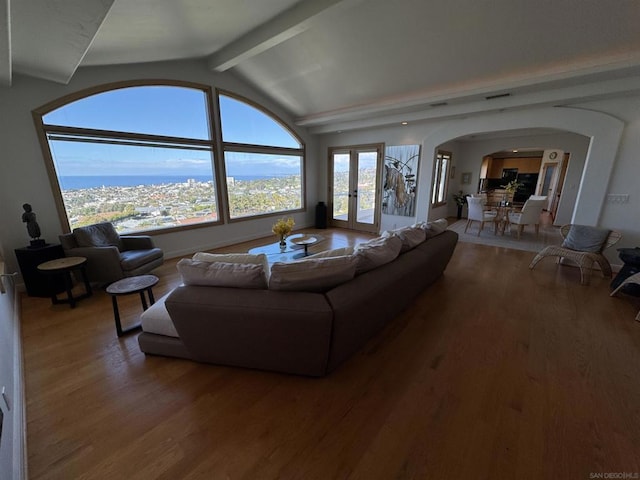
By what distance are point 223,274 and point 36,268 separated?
2.92 m

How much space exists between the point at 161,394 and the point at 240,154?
4725mm

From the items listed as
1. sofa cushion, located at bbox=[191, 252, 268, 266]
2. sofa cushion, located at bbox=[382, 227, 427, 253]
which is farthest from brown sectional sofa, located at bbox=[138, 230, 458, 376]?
sofa cushion, located at bbox=[382, 227, 427, 253]

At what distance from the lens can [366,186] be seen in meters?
6.64

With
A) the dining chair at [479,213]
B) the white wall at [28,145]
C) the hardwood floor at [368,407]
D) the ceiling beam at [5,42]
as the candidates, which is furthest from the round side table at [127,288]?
the dining chair at [479,213]

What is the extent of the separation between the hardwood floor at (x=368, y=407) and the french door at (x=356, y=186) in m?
4.34

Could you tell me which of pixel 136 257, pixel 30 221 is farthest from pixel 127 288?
pixel 30 221

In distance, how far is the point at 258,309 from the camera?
1.62 metres

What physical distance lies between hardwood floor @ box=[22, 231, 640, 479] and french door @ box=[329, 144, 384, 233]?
4.34 m

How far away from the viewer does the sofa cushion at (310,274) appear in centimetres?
169

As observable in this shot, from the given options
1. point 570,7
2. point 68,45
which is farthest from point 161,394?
point 570,7

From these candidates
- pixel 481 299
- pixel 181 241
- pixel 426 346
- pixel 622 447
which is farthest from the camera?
pixel 181 241

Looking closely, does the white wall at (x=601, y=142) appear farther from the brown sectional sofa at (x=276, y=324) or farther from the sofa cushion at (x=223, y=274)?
the sofa cushion at (x=223, y=274)

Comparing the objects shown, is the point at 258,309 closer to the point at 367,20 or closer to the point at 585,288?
the point at 367,20

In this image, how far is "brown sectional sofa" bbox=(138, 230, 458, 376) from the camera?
1610mm
